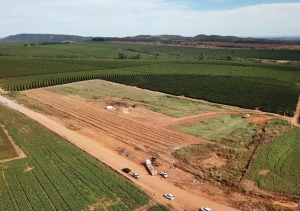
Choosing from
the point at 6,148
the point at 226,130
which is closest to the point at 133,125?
the point at 226,130

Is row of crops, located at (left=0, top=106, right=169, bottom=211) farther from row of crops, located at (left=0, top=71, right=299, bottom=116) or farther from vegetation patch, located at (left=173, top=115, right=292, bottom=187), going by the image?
row of crops, located at (left=0, top=71, right=299, bottom=116)

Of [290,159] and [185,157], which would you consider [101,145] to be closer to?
[185,157]

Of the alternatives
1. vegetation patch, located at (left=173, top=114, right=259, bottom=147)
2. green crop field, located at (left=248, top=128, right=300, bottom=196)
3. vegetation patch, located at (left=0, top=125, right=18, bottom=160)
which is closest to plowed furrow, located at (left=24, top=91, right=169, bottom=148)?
vegetation patch, located at (left=173, top=114, right=259, bottom=147)

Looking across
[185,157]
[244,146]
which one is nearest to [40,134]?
[185,157]

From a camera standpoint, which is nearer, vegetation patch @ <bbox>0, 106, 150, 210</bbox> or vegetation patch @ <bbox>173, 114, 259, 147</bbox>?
vegetation patch @ <bbox>0, 106, 150, 210</bbox>

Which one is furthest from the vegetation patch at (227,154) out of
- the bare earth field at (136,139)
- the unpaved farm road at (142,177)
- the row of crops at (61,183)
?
the row of crops at (61,183)

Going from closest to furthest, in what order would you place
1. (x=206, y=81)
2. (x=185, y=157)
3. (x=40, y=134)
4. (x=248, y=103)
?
(x=185, y=157), (x=40, y=134), (x=248, y=103), (x=206, y=81)

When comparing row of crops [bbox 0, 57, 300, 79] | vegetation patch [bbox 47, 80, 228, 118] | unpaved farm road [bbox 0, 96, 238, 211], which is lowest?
unpaved farm road [bbox 0, 96, 238, 211]

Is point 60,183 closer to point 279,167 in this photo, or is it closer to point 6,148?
point 6,148

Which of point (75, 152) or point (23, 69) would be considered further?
point (23, 69)
